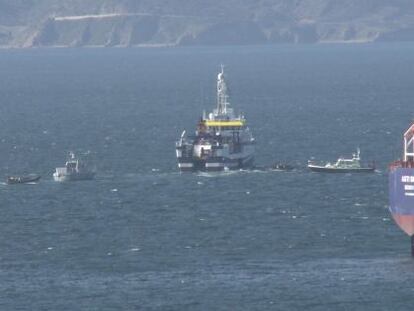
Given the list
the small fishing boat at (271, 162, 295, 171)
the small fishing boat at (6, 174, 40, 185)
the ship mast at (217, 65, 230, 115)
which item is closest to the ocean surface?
the small fishing boat at (6, 174, 40, 185)

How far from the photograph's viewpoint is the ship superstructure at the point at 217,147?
16438 cm

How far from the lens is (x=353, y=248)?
119625 millimetres

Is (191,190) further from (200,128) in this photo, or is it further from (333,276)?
(333,276)

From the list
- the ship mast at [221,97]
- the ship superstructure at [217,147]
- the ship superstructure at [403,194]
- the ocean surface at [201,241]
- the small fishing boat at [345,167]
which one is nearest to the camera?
the ocean surface at [201,241]

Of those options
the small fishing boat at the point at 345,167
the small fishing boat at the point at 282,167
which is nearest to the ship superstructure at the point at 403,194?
the small fishing boat at the point at 345,167

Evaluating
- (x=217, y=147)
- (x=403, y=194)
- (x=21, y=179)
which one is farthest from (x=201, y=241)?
(x=217, y=147)

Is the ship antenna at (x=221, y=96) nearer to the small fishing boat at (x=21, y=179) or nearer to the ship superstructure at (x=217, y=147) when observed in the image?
the ship superstructure at (x=217, y=147)

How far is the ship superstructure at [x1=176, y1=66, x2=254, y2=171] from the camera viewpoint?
539 feet

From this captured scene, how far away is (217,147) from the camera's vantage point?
165 meters

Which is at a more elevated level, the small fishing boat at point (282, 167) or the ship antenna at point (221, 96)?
the ship antenna at point (221, 96)

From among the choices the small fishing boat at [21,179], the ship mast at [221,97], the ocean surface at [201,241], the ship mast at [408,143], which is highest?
the ship mast at [221,97]

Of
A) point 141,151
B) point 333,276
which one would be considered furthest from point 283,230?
point 141,151

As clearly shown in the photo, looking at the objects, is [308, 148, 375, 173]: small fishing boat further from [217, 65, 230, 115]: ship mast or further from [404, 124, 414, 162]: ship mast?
[404, 124, 414, 162]: ship mast

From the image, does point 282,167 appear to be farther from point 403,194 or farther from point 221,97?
point 403,194
